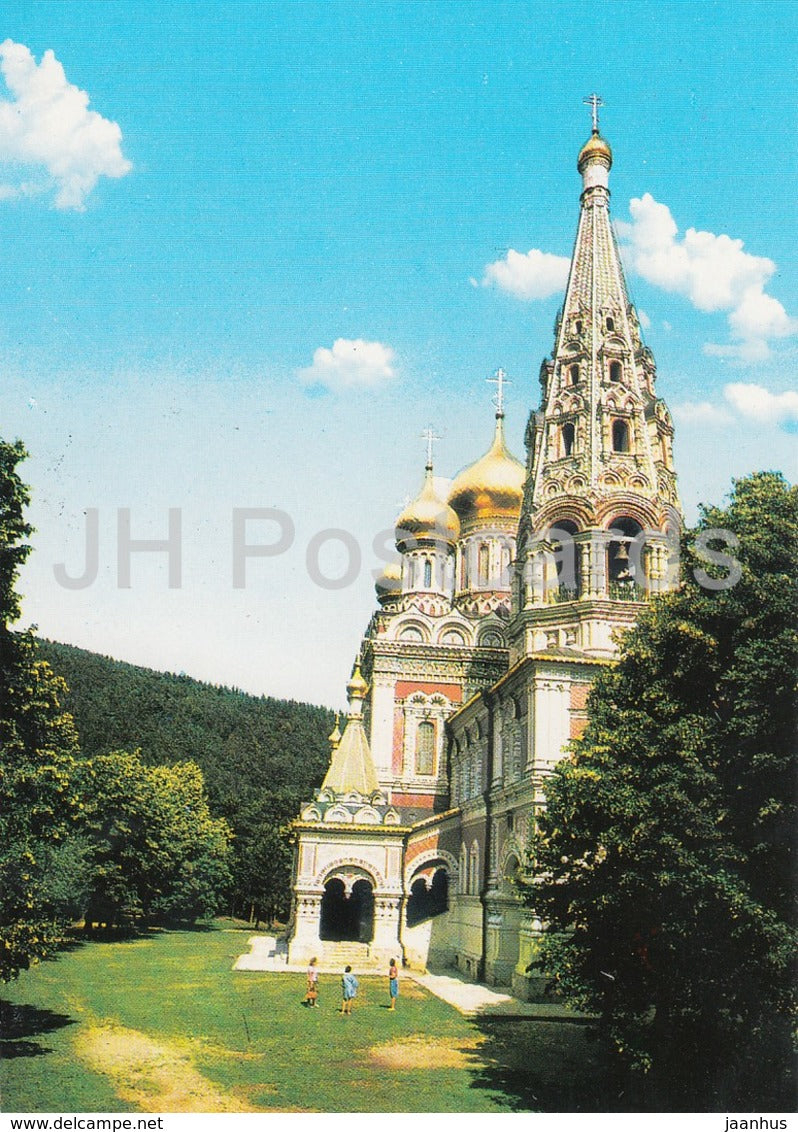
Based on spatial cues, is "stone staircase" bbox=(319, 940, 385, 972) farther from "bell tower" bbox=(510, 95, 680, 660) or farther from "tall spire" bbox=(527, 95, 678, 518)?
"tall spire" bbox=(527, 95, 678, 518)

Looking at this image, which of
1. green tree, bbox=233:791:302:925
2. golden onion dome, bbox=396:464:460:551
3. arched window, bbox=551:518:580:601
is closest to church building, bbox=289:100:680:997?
arched window, bbox=551:518:580:601

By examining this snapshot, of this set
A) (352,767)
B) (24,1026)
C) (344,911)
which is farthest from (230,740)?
(24,1026)

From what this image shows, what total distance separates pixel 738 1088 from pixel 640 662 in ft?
20.4

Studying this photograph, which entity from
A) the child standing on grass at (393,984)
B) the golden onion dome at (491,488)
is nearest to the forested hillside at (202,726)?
the golden onion dome at (491,488)

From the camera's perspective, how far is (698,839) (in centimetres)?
1328

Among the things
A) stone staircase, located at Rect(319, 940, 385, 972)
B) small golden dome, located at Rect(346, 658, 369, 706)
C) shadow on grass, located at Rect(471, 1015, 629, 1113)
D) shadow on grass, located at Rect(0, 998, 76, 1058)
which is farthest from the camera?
small golden dome, located at Rect(346, 658, 369, 706)

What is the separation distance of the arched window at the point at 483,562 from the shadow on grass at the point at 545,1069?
93.8 ft

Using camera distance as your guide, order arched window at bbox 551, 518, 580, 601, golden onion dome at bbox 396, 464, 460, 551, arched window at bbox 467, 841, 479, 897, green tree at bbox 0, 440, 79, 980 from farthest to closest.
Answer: golden onion dome at bbox 396, 464, 460, 551, arched window at bbox 467, 841, 479, 897, arched window at bbox 551, 518, 580, 601, green tree at bbox 0, 440, 79, 980

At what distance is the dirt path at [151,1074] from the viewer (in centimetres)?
1238

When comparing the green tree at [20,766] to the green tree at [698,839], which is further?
the green tree at [20,766]

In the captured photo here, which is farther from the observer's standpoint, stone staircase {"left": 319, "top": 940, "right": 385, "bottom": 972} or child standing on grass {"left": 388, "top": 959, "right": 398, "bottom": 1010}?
stone staircase {"left": 319, "top": 940, "right": 385, "bottom": 972}

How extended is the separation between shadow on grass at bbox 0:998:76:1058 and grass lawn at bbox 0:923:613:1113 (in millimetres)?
35

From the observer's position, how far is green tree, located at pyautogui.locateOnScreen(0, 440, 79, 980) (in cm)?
1415

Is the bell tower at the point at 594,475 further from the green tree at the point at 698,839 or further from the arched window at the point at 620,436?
the green tree at the point at 698,839
